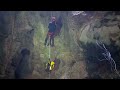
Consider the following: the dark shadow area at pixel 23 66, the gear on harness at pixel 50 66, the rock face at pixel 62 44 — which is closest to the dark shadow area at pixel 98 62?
the rock face at pixel 62 44

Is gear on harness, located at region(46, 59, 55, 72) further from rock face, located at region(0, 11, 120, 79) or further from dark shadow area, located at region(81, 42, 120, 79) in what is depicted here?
dark shadow area, located at region(81, 42, 120, 79)

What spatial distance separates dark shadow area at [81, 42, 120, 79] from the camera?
4.75 m

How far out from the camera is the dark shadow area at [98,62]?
475 centimetres

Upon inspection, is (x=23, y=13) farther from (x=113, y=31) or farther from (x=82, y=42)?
(x=113, y=31)

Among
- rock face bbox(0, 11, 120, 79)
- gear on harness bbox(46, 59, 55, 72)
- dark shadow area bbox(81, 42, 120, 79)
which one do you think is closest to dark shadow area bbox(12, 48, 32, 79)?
rock face bbox(0, 11, 120, 79)

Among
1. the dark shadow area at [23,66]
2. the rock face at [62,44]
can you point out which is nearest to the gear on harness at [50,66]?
the rock face at [62,44]

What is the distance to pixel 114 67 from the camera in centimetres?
477

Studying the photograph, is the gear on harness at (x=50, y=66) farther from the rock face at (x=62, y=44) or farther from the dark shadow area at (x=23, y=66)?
the dark shadow area at (x=23, y=66)

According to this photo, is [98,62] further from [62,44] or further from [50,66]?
[50,66]

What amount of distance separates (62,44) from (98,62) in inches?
34.9

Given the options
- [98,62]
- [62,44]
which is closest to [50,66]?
[62,44]

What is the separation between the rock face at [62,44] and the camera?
476 centimetres

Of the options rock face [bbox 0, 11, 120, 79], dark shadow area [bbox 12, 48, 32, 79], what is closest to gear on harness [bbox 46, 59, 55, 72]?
rock face [bbox 0, 11, 120, 79]
